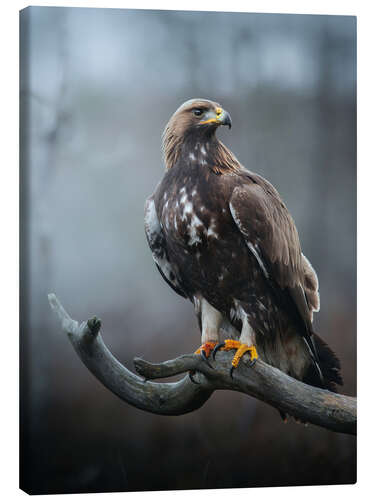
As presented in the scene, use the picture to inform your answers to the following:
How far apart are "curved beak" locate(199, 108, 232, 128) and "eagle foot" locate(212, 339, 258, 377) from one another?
4.19 ft

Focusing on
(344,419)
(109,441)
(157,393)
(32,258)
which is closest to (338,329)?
(344,419)

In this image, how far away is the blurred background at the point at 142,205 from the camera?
5.50 metres

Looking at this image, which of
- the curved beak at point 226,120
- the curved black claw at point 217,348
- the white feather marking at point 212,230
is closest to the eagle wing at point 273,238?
the white feather marking at point 212,230

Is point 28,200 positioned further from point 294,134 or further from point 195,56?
point 294,134

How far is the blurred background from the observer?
18.0ft

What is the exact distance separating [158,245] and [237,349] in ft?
2.57

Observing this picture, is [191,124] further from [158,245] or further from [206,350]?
[206,350]

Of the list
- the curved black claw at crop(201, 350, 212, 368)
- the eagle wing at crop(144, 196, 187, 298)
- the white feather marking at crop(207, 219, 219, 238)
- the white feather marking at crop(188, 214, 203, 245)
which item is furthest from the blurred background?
the white feather marking at crop(207, 219, 219, 238)

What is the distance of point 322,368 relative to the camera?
19.1ft

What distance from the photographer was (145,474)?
5660mm

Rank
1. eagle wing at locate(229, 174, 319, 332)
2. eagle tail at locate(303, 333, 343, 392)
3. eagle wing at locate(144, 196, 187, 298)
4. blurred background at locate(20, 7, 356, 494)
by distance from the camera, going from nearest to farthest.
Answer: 1. eagle wing at locate(229, 174, 319, 332)
2. blurred background at locate(20, 7, 356, 494)
3. eagle wing at locate(144, 196, 187, 298)
4. eagle tail at locate(303, 333, 343, 392)

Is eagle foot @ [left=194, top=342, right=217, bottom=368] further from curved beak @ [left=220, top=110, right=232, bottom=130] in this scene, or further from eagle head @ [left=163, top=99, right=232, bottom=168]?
curved beak @ [left=220, top=110, right=232, bottom=130]

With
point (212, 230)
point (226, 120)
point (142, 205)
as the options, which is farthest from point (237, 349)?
point (226, 120)

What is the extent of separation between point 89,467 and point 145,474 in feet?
1.13
